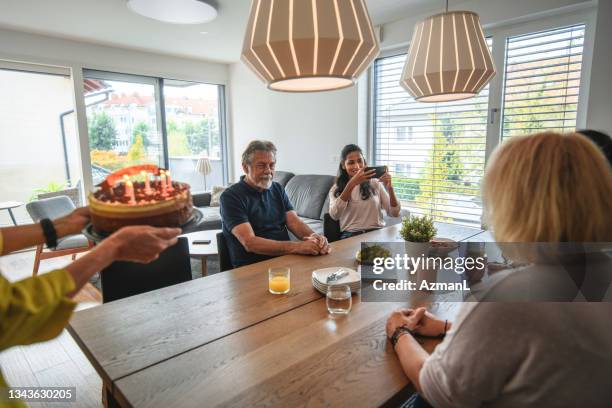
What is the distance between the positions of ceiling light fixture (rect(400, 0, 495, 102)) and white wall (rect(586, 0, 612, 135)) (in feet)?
5.43

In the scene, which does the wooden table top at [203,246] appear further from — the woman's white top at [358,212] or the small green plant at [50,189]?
the small green plant at [50,189]

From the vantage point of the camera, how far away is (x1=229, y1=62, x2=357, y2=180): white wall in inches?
176

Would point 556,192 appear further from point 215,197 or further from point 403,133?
point 215,197

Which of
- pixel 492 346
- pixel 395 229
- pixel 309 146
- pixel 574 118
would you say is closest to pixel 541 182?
pixel 492 346

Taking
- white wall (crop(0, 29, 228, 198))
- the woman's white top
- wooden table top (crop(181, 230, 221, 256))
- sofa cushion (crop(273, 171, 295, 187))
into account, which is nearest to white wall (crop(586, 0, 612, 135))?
the woman's white top

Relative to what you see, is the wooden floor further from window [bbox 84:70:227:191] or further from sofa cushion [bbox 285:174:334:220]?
sofa cushion [bbox 285:174:334:220]

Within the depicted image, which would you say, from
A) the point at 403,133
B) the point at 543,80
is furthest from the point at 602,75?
the point at 403,133

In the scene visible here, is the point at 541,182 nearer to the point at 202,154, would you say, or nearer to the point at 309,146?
the point at 309,146

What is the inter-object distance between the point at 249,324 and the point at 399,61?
3686 mm

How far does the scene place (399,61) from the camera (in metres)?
4.05

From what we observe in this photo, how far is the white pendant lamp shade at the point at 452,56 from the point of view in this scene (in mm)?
1547

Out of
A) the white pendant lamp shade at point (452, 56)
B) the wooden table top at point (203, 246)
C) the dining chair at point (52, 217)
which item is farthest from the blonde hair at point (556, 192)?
the dining chair at point (52, 217)

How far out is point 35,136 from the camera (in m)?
4.58

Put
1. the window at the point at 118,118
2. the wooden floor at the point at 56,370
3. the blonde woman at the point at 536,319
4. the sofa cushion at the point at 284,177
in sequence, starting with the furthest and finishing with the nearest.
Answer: the sofa cushion at the point at 284,177 < the window at the point at 118,118 < the wooden floor at the point at 56,370 < the blonde woman at the point at 536,319
